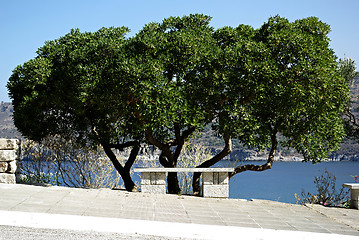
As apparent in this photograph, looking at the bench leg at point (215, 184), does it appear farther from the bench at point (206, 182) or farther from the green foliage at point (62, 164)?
the green foliage at point (62, 164)

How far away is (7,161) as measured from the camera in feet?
31.2

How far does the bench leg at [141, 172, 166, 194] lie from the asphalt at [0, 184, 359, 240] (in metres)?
0.27

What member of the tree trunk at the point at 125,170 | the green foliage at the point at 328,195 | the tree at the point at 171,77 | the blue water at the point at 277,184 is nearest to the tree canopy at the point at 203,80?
the tree at the point at 171,77

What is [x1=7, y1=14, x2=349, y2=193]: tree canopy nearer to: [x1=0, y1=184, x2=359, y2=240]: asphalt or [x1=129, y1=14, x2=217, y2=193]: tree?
[x1=129, y1=14, x2=217, y2=193]: tree

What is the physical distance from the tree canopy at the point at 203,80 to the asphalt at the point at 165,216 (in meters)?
2.31

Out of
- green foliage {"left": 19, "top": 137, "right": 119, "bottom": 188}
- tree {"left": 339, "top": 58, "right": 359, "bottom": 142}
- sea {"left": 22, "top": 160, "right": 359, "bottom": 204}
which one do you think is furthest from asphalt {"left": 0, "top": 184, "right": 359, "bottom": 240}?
tree {"left": 339, "top": 58, "right": 359, "bottom": 142}

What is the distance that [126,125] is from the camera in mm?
11961

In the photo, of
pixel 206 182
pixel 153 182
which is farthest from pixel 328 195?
pixel 153 182

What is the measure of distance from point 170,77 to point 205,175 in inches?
120

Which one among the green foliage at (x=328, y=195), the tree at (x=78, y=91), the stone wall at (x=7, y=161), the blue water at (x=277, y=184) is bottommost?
the blue water at (x=277, y=184)

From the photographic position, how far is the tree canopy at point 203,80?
387 inches

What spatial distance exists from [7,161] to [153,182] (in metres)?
3.76

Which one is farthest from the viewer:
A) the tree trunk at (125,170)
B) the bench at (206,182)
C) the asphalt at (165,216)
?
the tree trunk at (125,170)

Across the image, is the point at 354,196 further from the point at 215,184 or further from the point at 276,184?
the point at 276,184
